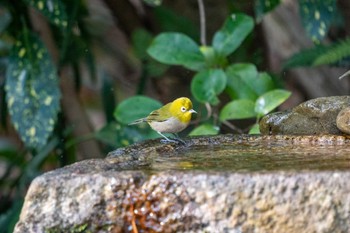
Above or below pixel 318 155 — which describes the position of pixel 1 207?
below

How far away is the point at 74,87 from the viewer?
623 cm

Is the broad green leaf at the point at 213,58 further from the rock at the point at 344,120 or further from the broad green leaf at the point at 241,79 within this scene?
the rock at the point at 344,120

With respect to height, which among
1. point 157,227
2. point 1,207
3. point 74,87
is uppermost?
point 157,227

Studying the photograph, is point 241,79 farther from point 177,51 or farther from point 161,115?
point 161,115

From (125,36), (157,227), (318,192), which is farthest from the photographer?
(125,36)

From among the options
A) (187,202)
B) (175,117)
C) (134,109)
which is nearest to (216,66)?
(134,109)

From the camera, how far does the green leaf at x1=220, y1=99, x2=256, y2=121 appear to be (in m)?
4.29

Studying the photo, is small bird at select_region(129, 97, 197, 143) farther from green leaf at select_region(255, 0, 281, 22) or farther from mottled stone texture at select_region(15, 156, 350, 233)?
green leaf at select_region(255, 0, 281, 22)

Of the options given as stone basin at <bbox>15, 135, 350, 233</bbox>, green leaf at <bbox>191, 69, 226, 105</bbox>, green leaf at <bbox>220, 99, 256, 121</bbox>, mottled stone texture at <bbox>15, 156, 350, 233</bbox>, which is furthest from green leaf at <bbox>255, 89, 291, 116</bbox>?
mottled stone texture at <bbox>15, 156, 350, 233</bbox>

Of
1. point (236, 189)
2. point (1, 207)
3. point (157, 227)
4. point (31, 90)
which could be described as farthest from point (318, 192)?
point (1, 207)

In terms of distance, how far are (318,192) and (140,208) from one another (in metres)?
0.52

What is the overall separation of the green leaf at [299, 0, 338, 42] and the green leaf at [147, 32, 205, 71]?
34.7 inches

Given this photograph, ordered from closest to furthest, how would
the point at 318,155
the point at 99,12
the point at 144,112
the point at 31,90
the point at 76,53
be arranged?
1. the point at 318,155
2. the point at 144,112
3. the point at 31,90
4. the point at 76,53
5. the point at 99,12

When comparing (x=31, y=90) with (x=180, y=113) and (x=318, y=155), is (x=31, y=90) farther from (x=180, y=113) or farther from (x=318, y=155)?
(x=318, y=155)
